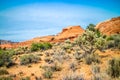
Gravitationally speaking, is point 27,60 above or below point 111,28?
below

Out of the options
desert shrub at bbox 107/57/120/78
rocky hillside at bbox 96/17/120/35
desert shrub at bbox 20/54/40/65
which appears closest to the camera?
desert shrub at bbox 107/57/120/78

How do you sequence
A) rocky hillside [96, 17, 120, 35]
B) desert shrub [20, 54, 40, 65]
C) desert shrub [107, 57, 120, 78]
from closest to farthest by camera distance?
desert shrub [107, 57, 120, 78] → desert shrub [20, 54, 40, 65] → rocky hillside [96, 17, 120, 35]

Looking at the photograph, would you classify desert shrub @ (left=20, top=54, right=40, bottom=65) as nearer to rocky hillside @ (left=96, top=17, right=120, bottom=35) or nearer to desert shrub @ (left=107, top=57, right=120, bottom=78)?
desert shrub @ (left=107, top=57, right=120, bottom=78)

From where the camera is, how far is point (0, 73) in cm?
1391

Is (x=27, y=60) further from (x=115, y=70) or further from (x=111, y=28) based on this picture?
(x=111, y=28)

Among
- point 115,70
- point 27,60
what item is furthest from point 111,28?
point 115,70

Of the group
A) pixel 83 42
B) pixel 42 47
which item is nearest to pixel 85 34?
pixel 83 42

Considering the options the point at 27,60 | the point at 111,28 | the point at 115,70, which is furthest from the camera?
the point at 111,28

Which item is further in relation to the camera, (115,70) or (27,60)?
(27,60)

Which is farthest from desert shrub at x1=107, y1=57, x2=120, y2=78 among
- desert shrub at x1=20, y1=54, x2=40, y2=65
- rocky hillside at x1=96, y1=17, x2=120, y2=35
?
rocky hillside at x1=96, y1=17, x2=120, y2=35

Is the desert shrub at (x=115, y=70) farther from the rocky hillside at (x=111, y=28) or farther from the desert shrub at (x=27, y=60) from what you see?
the rocky hillside at (x=111, y=28)

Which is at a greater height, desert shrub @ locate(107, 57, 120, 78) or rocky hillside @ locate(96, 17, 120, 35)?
rocky hillside @ locate(96, 17, 120, 35)

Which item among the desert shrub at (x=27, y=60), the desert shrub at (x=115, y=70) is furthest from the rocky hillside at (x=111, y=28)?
the desert shrub at (x=115, y=70)

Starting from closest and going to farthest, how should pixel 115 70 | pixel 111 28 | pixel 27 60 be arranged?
pixel 115 70 < pixel 27 60 < pixel 111 28
